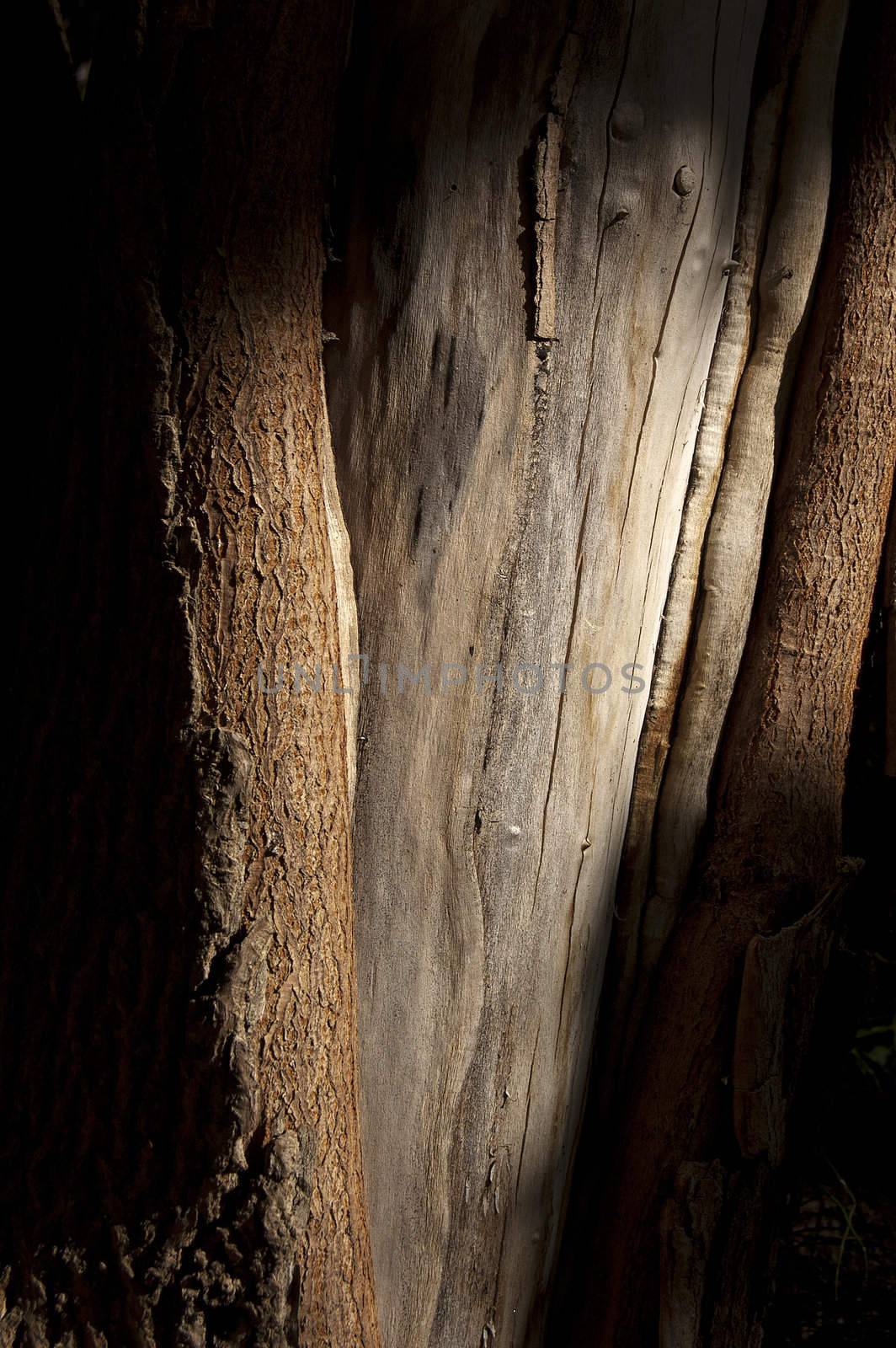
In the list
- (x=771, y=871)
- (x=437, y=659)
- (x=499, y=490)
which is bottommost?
(x=771, y=871)

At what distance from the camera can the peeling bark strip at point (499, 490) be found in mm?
1210

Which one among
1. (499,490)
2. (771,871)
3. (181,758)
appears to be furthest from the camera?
(771,871)

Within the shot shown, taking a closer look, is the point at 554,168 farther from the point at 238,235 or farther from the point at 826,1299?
the point at 826,1299

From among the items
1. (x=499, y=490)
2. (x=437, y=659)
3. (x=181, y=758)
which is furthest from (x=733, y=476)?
(x=181, y=758)

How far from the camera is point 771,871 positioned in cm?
142

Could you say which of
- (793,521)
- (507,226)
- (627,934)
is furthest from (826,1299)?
(507,226)

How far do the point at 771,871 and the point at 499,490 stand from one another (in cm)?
66

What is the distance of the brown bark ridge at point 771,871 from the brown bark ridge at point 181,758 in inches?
19.2

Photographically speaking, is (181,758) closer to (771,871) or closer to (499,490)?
(499,490)

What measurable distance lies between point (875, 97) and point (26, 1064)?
65.1 inches

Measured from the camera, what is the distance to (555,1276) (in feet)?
4.73

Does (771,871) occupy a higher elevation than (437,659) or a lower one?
lower

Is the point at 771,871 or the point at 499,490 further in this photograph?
the point at 771,871

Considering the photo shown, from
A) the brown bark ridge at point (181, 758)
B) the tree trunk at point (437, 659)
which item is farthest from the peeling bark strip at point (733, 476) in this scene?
the brown bark ridge at point (181, 758)
